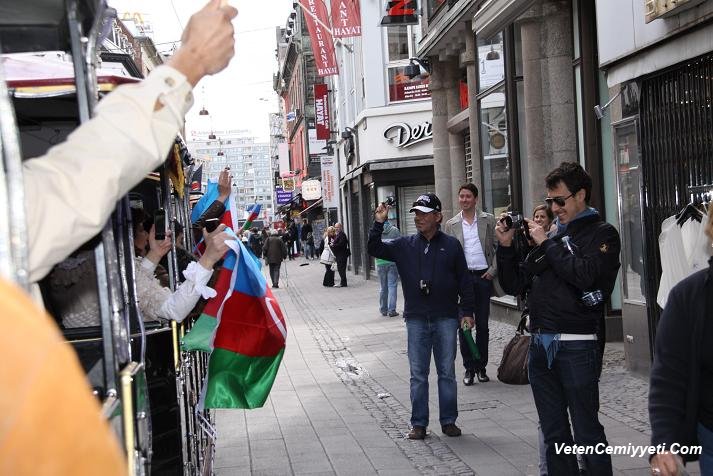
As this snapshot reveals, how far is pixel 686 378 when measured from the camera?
356 cm

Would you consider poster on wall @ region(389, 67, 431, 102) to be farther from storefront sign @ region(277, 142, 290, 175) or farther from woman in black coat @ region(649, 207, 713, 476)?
storefront sign @ region(277, 142, 290, 175)

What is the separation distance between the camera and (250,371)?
218 inches

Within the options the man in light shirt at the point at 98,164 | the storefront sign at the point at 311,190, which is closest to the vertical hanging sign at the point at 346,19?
the storefront sign at the point at 311,190

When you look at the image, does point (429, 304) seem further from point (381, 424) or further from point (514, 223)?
point (514, 223)

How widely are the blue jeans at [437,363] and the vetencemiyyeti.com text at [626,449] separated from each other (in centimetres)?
154

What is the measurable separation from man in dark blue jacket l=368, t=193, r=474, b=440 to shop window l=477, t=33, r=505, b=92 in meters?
7.90

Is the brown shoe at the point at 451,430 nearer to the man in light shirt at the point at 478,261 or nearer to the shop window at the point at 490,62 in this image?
the man in light shirt at the point at 478,261

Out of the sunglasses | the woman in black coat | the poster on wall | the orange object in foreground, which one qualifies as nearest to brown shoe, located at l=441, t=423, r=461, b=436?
the sunglasses

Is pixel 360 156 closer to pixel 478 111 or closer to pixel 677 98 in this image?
pixel 478 111

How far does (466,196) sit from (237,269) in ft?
17.6

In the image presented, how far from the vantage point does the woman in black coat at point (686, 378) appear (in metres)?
3.53

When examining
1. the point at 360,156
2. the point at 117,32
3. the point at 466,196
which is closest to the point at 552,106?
the point at 466,196

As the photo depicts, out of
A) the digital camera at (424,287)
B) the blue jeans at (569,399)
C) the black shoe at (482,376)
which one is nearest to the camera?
the blue jeans at (569,399)

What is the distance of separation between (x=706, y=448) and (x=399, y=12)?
18.4m
